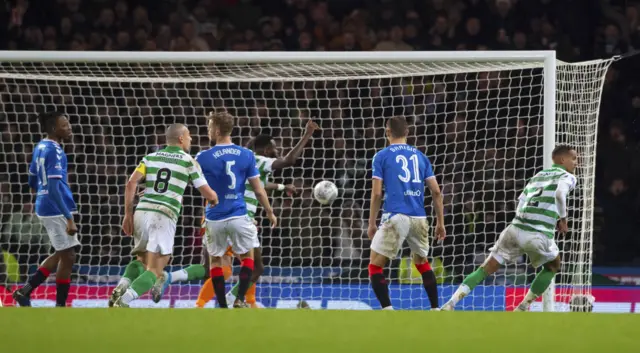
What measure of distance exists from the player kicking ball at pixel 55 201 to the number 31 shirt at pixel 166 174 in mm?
877

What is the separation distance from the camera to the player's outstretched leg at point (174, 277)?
26.6 feet

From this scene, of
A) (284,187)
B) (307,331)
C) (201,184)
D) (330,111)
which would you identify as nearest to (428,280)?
(284,187)

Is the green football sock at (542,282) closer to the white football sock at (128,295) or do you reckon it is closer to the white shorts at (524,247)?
the white shorts at (524,247)

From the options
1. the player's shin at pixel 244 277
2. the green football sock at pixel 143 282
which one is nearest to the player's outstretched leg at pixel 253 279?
the player's shin at pixel 244 277

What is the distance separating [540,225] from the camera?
7.71 m

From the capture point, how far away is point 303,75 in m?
10.2

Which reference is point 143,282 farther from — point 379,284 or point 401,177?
A: point 401,177

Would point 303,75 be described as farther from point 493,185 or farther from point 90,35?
point 90,35

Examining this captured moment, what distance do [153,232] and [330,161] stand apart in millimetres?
3406

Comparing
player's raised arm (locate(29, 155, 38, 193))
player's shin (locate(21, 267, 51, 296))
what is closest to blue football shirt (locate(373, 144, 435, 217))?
player's raised arm (locate(29, 155, 38, 193))

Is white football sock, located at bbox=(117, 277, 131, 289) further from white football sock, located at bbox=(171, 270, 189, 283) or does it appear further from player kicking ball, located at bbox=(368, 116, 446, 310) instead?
player kicking ball, located at bbox=(368, 116, 446, 310)

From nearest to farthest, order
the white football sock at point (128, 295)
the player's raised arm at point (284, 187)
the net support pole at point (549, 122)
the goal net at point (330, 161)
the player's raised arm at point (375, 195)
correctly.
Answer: the white football sock at point (128, 295) → the player's raised arm at point (375, 195) → the net support pole at point (549, 122) → the player's raised arm at point (284, 187) → the goal net at point (330, 161)

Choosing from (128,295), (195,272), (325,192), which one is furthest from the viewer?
(195,272)

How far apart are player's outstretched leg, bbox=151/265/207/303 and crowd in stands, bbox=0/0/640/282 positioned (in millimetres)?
912
